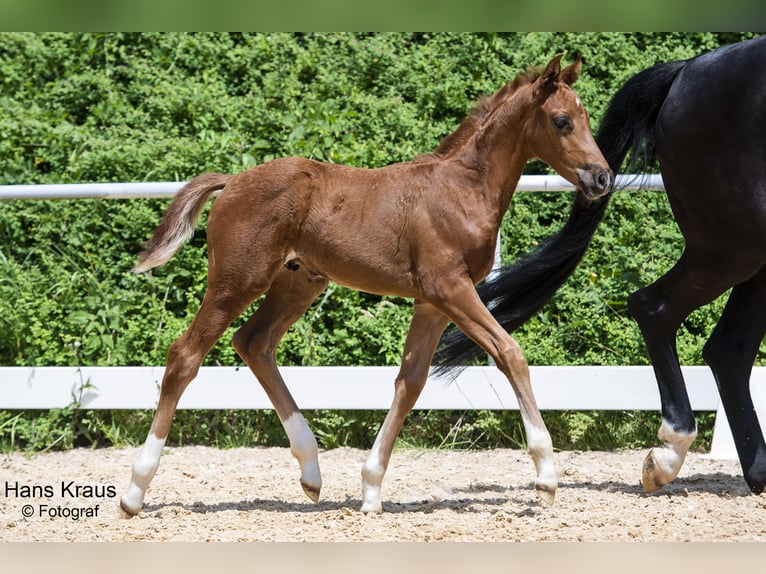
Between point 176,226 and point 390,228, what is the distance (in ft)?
3.20

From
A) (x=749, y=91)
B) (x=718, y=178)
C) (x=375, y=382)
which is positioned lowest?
(x=375, y=382)

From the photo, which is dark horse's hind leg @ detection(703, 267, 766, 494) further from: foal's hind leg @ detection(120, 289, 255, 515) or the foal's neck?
foal's hind leg @ detection(120, 289, 255, 515)

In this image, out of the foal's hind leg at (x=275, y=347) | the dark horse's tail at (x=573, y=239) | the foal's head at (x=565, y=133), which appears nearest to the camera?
the foal's head at (x=565, y=133)

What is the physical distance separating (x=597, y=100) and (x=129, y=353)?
4085mm

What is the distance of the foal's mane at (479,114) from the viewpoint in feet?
12.7

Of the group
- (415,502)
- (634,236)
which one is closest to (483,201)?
(415,502)

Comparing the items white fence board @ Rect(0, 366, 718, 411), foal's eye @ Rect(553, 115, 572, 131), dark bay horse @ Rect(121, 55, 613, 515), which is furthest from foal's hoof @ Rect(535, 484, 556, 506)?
white fence board @ Rect(0, 366, 718, 411)

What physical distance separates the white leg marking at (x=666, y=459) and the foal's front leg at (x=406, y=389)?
3.72 ft

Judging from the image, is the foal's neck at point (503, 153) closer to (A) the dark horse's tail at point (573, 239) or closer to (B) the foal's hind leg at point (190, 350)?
(A) the dark horse's tail at point (573, 239)

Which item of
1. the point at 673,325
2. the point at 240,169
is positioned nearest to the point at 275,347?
the point at 673,325

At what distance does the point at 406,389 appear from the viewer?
157 inches

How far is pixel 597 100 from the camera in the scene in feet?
23.5

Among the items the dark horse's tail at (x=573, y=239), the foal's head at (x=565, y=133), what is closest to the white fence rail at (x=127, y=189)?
the dark horse's tail at (x=573, y=239)

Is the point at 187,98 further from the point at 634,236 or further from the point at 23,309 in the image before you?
the point at 634,236
